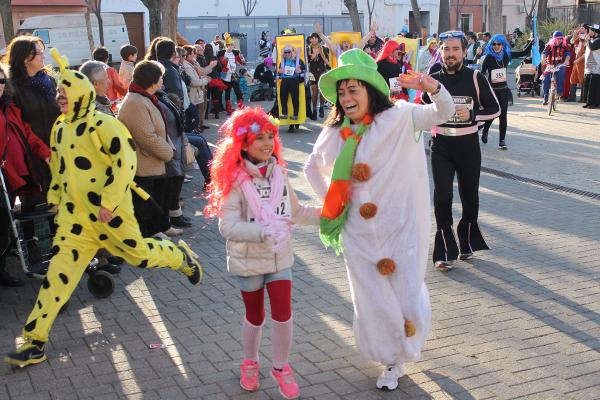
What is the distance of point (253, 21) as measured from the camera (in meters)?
34.9

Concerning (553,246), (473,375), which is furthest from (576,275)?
(473,375)

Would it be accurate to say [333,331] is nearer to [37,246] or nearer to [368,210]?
[368,210]

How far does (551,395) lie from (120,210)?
2.89m

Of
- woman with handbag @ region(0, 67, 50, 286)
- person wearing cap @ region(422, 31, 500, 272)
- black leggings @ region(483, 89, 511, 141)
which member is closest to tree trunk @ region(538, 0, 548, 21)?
black leggings @ region(483, 89, 511, 141)

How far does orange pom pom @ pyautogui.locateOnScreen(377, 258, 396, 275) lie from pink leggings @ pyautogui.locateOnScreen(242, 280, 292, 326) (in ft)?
1.67

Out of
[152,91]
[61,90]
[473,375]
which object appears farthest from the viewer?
[152,91]

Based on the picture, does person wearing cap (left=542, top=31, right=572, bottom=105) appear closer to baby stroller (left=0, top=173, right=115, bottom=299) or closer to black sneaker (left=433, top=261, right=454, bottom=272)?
black sneaker (left=433, top=261, right=454, bottom=272)

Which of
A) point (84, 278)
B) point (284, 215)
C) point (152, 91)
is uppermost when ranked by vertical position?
point (152, 91)

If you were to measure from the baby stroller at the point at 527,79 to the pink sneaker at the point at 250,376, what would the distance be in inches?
725

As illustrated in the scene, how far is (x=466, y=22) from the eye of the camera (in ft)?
189

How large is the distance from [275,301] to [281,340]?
0.23 metres

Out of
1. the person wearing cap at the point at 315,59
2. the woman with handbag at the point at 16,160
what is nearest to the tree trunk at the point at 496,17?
the person wearing cap at the point at 315,59

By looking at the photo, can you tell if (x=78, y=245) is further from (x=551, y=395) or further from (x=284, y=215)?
(x=551, y=395)

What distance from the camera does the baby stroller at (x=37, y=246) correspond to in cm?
595
